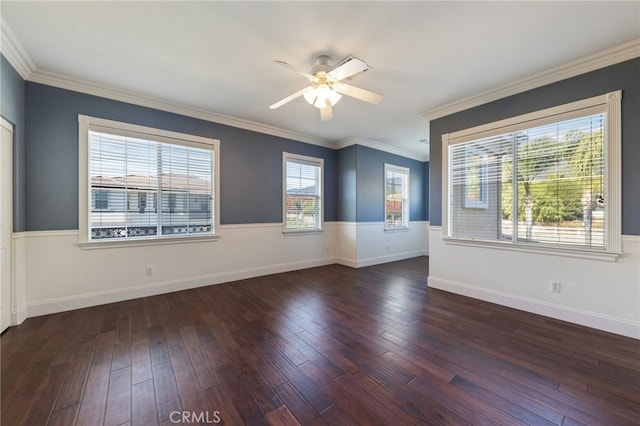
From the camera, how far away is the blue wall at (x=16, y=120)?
2357mm

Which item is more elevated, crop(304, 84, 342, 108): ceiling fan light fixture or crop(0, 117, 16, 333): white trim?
crop(304, 84, 342, 108): ceiling fan light fixture

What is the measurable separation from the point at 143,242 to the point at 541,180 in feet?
16.9

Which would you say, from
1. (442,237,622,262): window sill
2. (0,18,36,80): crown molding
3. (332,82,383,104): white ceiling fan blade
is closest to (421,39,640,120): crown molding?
(332,82,383,104): white ceiling fan blade

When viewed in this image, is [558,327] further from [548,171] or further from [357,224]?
[357,224]

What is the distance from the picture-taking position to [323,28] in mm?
2088

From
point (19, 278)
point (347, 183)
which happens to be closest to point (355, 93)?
point (347, 183)

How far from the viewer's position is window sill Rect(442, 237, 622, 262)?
2.51 meters

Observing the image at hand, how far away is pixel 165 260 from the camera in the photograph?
3.62m

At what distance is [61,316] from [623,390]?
16.6 feet

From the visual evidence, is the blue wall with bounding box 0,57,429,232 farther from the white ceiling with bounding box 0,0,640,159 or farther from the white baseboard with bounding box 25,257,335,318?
the white baseboard with bounding box 25,257,335,318

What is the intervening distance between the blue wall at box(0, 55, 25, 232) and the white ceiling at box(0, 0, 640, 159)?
0.87 feet

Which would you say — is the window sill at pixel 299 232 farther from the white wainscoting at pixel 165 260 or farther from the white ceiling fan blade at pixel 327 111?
the white ceiling fan blade at pixel 327 111

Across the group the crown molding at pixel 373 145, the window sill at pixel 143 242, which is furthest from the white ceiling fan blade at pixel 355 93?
the window sill at pixel 143 242

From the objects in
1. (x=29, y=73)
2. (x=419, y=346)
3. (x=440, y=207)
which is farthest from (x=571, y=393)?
(x=29, y=73)
